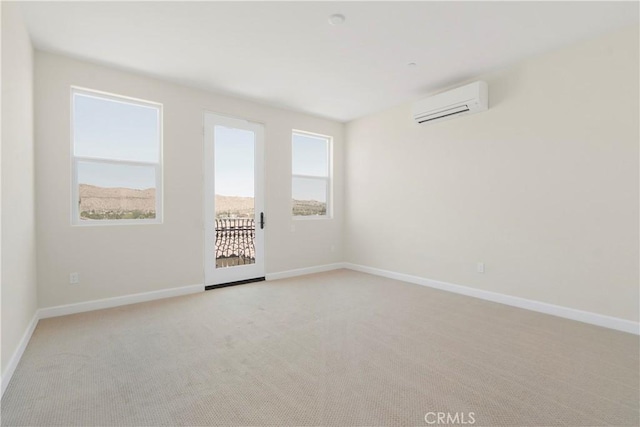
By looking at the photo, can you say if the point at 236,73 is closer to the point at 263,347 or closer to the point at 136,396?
the point at 263,347

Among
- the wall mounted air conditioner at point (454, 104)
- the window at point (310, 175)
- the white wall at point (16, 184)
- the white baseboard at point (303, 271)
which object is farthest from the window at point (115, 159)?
the wall mounted air conditioner at point (454, 104)

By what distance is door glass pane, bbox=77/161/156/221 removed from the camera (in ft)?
11.8

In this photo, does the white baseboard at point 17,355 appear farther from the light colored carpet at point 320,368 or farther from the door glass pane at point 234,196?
the door glass pane at point 234,196

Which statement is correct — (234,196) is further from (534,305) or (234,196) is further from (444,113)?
(534,305)

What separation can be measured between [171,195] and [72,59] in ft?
5.73

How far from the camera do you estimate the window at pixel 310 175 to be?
18.1 ft

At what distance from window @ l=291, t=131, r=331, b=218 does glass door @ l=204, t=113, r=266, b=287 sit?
72cm

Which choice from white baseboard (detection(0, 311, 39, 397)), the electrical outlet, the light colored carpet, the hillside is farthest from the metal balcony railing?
white baseboard (detection(0, 311, 39, 397))

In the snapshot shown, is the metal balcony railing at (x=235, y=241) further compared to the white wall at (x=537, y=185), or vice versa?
the metal balcony railing at (x=235, y=241)

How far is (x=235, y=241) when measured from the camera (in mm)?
4762

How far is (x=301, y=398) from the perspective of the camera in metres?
1.93

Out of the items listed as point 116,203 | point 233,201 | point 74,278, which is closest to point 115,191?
point 116,203

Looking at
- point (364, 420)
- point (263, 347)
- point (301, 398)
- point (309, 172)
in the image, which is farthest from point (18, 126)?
point (309, 172)

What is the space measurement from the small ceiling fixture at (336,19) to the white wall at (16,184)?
2.30 m
